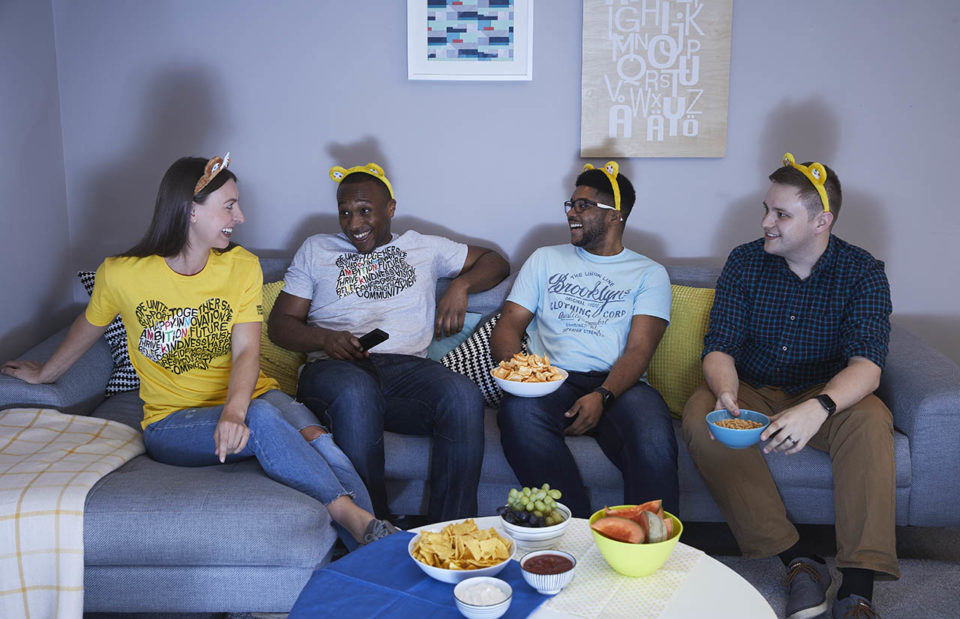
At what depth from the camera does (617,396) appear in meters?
2.41

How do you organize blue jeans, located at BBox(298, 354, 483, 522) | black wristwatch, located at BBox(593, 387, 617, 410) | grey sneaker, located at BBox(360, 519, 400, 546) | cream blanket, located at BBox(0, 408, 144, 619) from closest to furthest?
cream blanket, located at BBox(0, 408, 144, 619), grey sneaker, located at BBox(360, 519, 400, 546), blue jeans, located at BBox(298, 354, 483, 522), black wristwatch, located at BBox(593, 387, 617, 410)

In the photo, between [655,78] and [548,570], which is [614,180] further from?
[548,570]

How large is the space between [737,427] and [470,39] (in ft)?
5.63

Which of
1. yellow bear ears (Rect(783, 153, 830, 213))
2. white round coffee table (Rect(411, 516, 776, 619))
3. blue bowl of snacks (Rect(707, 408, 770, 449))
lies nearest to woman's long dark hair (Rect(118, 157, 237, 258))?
white round coffee table (Rect(411, 516, 776, 619))

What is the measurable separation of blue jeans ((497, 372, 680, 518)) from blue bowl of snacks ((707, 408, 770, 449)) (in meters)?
0.21

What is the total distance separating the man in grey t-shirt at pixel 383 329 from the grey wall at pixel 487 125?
359 millimetres

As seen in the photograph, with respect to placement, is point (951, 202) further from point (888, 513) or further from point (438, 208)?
point (438, 208)

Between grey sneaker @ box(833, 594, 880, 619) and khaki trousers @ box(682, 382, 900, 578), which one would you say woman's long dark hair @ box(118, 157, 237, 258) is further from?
grey sneaker @ box(833, 594, 880, 619)

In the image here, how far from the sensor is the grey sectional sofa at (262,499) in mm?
1870

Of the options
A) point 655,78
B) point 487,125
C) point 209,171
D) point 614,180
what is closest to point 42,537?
point 209,171

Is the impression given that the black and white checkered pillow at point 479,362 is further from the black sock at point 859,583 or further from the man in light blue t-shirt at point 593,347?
the black sock at point 859,583

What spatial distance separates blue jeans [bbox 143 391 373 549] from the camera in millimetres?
2033

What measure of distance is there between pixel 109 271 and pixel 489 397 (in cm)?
120

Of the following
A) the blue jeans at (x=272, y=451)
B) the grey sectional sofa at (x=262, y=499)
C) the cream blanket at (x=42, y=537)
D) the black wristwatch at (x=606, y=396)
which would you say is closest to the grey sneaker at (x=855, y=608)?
the grey sectional sofa at (x=262, y=499)
